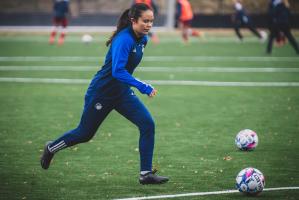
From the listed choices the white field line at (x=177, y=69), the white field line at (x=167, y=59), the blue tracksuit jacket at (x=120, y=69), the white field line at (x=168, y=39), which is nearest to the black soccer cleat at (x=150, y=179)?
the blue tracksuit jacket at (x=120, y=69)

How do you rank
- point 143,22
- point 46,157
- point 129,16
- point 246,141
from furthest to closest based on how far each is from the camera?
point 246,141
point 46,157
point 129,16
point 143,22

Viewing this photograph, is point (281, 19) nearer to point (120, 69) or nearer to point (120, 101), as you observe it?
point (120, 101)

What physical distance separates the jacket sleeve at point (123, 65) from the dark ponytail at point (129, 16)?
0.69 feet

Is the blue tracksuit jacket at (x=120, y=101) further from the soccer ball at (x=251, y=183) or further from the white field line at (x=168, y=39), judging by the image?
the white field line at (x=168, y=39)

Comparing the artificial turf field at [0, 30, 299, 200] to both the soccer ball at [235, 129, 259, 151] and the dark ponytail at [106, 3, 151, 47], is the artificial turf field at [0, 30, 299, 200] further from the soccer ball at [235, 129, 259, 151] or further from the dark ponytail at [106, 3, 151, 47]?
the dark ponytail at [106, 3, 151, 47]

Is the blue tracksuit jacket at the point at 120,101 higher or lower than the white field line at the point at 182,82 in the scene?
higher

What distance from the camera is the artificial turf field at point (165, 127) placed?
27.9ft

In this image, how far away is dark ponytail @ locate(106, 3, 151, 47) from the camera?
8.16 m

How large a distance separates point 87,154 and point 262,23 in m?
31.2

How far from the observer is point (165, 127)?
12.7 m

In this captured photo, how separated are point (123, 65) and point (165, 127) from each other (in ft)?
15.9

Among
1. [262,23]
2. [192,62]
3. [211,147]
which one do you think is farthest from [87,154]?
[262,23]

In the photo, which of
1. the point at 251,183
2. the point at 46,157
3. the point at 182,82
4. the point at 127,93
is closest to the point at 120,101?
the point at 127,93

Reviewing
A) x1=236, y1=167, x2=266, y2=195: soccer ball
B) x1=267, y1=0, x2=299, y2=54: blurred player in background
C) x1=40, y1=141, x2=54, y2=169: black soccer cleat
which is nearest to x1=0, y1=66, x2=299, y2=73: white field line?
x1=267, y1=0, x2=299, y2=54: blurred player in background
